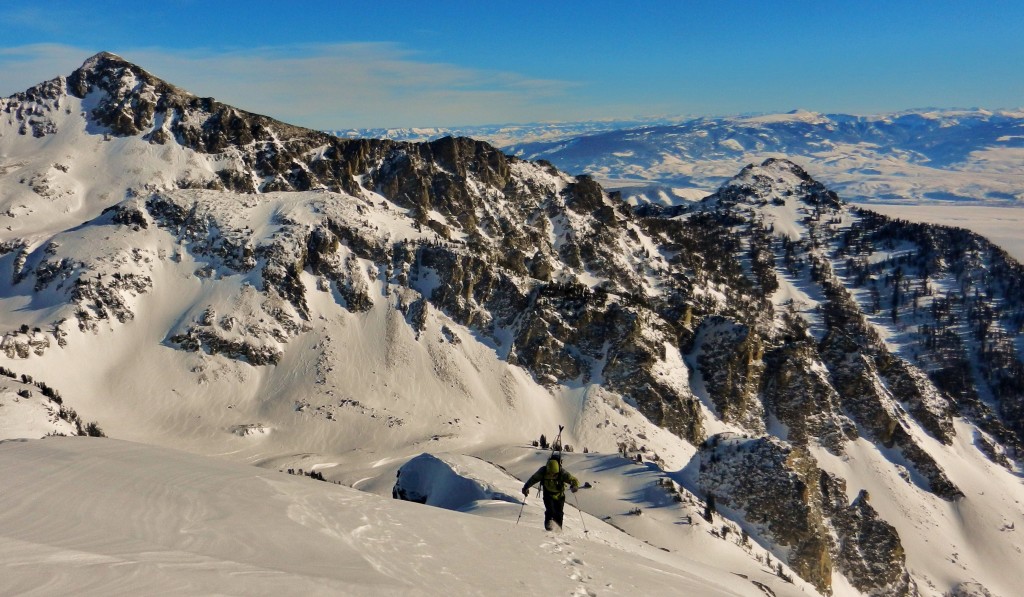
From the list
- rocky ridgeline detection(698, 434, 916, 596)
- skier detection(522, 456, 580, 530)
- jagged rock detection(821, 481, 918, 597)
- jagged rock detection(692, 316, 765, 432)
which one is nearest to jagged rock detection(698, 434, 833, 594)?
rocky ridgeline detection(698, 434, 916, 596)

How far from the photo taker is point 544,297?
104500 mm

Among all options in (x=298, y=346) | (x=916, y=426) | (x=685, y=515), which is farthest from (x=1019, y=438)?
(x=298, y=346)

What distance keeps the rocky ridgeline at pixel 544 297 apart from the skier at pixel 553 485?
175 ft

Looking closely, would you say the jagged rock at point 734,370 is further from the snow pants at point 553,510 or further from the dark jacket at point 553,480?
the dark jacket at point 553,480

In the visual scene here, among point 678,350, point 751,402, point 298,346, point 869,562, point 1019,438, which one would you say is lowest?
point 1019,438

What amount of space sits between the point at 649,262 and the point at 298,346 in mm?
85641

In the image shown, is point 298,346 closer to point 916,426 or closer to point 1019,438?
point 916,426

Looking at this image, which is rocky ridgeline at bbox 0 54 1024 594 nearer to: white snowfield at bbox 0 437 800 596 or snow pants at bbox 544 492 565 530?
snow pants at bbox 544 492 565 530

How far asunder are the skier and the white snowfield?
74cm

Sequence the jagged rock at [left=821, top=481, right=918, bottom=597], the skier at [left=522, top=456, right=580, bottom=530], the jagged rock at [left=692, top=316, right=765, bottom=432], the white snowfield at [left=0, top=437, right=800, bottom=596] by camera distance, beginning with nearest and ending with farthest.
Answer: the white snowfield at [left=0, top=437, right=800, bottom=596], the skier at [left=522, top=456, right=580, bottom=530], the jagged rock at [left=821, top=481, right=918, bottom=597], the jagged rock at [left=692, top=316, right=765, bottom=432]

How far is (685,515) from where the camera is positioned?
51812 millimetres

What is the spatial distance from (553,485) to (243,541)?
31.8 ft

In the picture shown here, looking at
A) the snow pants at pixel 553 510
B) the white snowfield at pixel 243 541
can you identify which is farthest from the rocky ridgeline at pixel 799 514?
the snow pants at pixel 553 510

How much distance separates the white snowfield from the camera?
8.93 m
